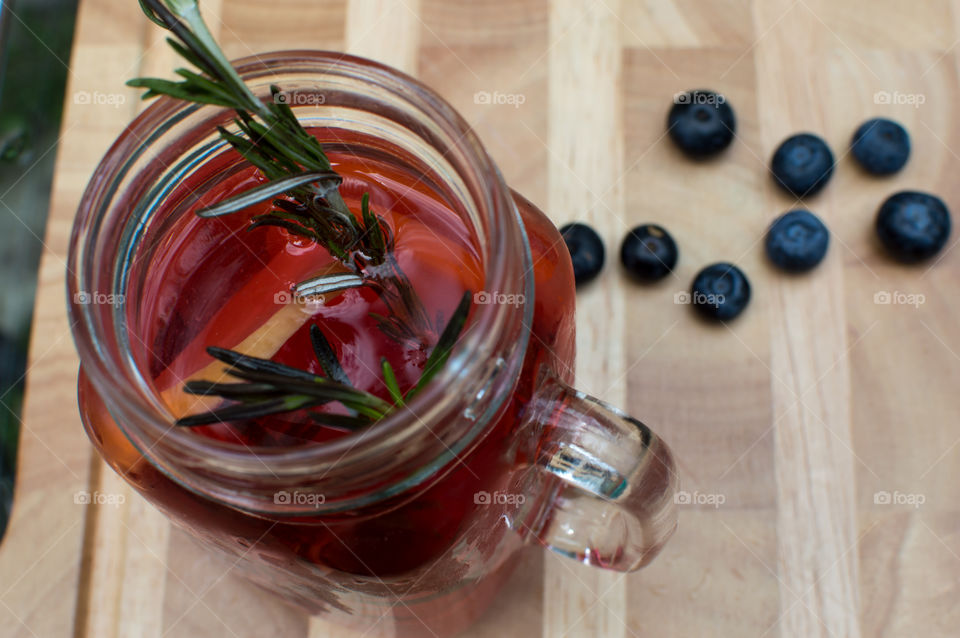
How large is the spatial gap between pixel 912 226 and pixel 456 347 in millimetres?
503

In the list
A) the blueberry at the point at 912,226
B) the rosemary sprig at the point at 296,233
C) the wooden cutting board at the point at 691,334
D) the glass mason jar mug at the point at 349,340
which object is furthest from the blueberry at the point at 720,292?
the rosemary sprig at the point at 296,233

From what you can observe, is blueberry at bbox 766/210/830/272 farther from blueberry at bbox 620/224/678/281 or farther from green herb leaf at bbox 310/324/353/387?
green herb leaf at bbox 310/324/353/387

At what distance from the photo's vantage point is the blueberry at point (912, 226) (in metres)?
0.73

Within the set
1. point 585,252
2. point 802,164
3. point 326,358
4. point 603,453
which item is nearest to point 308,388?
point 326,358

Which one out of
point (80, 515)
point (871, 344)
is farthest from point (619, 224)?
point (80, 515)

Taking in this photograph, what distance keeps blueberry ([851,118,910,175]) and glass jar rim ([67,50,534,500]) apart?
0.45m

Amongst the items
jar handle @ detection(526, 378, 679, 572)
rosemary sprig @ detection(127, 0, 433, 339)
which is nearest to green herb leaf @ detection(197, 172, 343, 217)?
rosemary sprig @ detection(127, 0, 433, 339)

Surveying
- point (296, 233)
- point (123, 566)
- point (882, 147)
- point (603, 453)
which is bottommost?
point (123, 566)

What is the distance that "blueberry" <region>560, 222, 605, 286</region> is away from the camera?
2.39ft

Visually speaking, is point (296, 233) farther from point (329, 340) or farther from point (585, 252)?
point (585, 252)

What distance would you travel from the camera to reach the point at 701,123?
75 centimetres

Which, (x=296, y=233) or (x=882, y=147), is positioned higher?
(x=882, y=147)

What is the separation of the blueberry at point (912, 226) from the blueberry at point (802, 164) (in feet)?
0.19

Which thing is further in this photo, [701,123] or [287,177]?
[701,123]
